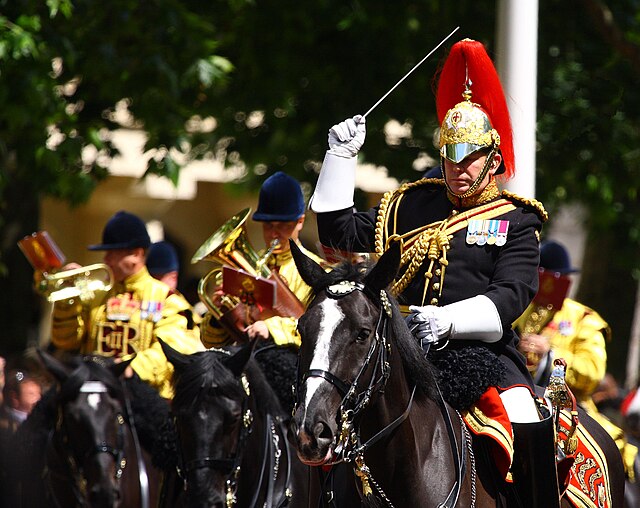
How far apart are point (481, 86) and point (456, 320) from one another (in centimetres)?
127

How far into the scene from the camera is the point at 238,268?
7.02m

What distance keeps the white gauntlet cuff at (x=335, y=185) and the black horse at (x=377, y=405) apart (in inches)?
24.8

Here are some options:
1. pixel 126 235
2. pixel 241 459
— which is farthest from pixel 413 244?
pixel 126 235

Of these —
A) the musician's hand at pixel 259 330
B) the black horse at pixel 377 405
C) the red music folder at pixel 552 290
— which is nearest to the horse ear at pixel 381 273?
the black horse at pixel 377 405

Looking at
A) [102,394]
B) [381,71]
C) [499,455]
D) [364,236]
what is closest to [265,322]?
[102,394]

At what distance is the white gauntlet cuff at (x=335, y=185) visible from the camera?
5.01 metres

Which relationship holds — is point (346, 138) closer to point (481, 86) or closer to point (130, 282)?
point (481, 86)

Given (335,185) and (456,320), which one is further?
(335,185)

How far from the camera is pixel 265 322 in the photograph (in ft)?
22.9

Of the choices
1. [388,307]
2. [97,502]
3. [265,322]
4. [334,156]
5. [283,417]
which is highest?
[334,156]

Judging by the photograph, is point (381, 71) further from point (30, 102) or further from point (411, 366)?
point (411, 366)

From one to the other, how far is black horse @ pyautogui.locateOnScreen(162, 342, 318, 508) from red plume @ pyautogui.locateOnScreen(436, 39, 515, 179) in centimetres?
189

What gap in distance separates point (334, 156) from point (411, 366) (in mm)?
973

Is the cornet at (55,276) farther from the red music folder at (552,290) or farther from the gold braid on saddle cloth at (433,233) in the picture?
the gold braid on saddle cloth at (433,233)
